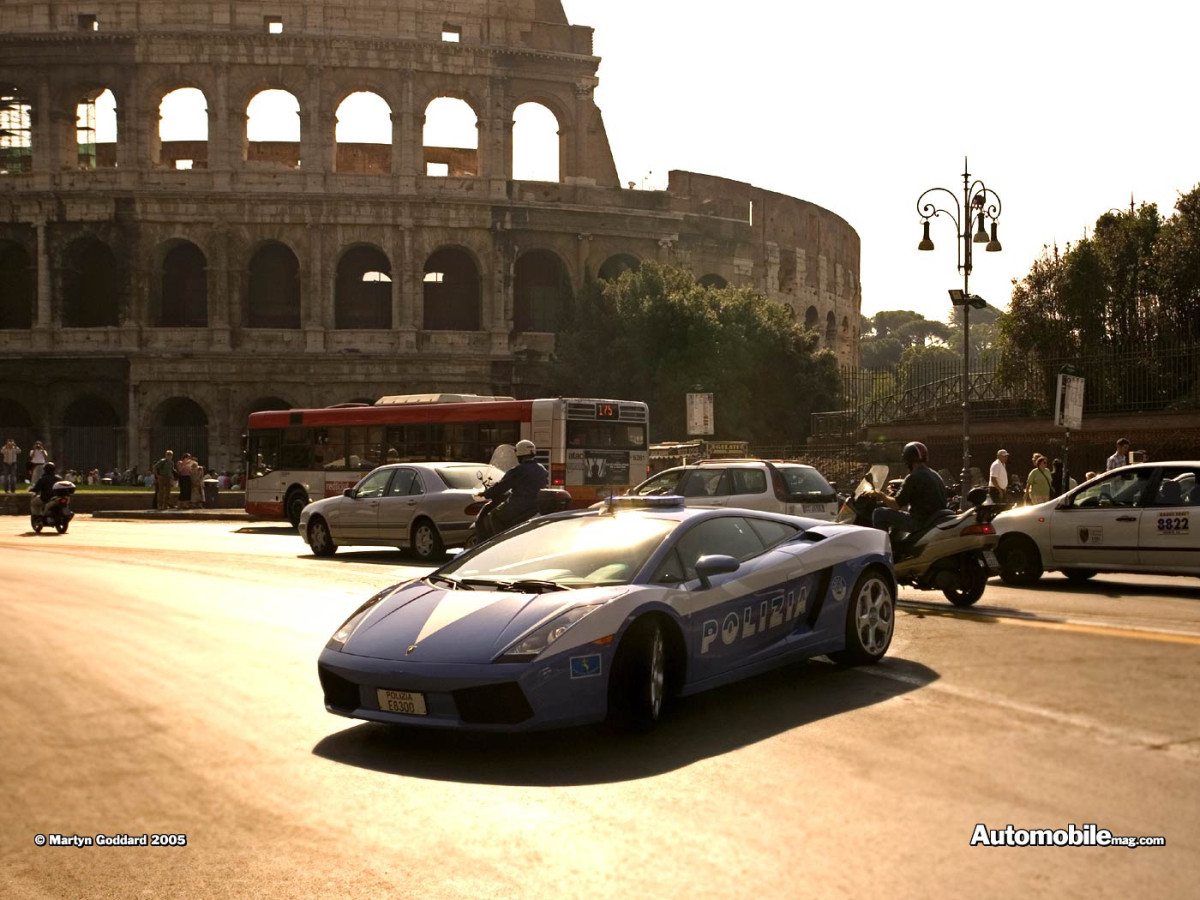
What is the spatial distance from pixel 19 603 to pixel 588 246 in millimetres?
44948

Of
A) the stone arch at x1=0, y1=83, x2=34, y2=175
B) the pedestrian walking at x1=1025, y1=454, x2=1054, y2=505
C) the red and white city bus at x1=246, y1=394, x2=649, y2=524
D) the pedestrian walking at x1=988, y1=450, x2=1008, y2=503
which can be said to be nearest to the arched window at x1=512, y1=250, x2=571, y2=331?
the stone arch at x1=0, y1=83, x2=34, y2=175

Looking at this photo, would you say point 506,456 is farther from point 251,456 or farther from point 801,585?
point 801,585

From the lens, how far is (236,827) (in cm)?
572

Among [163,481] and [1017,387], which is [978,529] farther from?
[163,481]

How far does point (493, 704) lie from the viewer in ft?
23.1

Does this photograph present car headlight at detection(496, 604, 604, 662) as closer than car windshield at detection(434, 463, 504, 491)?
Yes

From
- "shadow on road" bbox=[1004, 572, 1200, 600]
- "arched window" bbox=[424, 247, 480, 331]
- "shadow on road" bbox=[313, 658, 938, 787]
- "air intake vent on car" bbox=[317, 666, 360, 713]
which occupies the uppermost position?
"arched window" bbox=[424, 247, 480, 331]

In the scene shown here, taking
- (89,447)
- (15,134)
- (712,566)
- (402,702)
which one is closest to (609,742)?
(402,702)

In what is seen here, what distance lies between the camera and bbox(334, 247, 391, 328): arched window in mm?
58438

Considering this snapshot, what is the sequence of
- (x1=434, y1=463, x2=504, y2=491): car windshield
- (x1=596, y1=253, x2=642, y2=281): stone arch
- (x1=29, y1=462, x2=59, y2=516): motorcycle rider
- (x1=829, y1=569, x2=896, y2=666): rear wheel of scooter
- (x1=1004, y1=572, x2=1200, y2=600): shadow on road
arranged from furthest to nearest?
(x1=596, y1=253, x2=642, y2=281): stone arch → (x1=29, y1=462, x2=59, y2=516): motorcycle rider → (x1=434, y1=463, x2=504, y2=491): car windshield → (x1=1004, y1=572, x2=1200, y2=600): shadow on road → (x1=829, y1=569, x2=896, y2=666): rear wheel of scooter

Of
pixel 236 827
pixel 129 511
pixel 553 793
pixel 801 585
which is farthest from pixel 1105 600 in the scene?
pixel 129 511

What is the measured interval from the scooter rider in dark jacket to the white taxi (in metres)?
5.59

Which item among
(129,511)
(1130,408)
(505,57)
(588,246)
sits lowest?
(129,511)

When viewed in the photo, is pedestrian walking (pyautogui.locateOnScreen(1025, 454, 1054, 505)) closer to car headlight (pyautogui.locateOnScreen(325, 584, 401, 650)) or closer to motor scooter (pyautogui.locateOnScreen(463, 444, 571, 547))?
motor scooter (pyautogui.locateOnScreen(463, 444, 571, 547))
